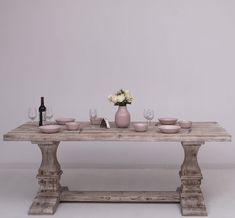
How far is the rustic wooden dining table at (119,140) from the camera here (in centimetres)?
356

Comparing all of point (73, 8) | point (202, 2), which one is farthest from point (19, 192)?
point (202, 2)

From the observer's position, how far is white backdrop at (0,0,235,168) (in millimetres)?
5148

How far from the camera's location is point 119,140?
11.7ft

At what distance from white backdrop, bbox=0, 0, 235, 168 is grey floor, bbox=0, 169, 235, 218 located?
26 cm

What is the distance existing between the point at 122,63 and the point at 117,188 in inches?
57.3

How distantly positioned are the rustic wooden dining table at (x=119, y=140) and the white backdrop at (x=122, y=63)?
1.19 metres

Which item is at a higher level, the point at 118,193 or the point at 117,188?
the point at 118,193

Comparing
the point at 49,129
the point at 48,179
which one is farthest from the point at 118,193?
the point at 49,129

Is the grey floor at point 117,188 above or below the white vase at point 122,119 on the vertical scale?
below

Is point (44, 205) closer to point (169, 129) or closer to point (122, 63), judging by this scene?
point (169, 129)

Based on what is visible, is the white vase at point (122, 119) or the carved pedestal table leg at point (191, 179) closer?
the carved pedestal table leg at point (191, 179)

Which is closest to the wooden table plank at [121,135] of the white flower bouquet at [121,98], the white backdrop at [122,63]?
the white flower bouquet at [121,98]

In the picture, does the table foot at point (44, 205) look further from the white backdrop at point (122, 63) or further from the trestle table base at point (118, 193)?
the white backdrop at point (122, 63)

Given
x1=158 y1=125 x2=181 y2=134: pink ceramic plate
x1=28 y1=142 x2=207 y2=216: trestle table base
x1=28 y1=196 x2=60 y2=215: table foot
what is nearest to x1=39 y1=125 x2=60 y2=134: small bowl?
x1=28 y1=142 x2=207 y2=216: trestle table base
